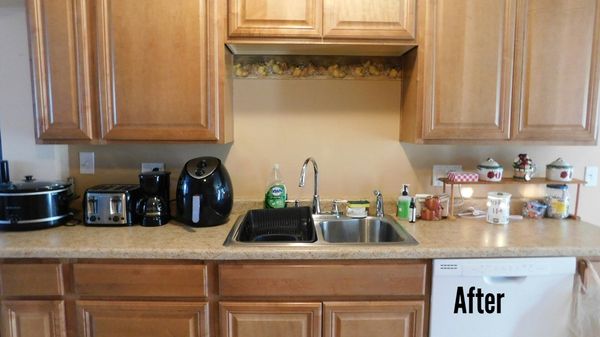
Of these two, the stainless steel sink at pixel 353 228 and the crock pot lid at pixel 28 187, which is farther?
the stainless steel sink at pixel 353 228

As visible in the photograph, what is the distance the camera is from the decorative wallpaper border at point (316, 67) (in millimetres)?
1875

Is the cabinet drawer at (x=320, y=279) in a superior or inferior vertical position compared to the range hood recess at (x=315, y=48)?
inferior

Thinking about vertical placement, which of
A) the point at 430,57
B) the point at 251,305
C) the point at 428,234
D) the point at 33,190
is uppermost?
the point at 430,57

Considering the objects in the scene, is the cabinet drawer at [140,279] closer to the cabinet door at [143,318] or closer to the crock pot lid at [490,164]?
the cabinet door at [143,318]

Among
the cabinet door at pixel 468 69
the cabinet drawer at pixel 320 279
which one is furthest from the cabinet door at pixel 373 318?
the cabinet door at pixel 468 69

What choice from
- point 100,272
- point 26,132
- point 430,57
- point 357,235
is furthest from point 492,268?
point 26,132

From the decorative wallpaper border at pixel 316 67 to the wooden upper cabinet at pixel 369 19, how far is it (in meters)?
0.32

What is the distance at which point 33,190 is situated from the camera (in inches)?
61.4

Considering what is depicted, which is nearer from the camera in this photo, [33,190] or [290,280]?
[290,280]

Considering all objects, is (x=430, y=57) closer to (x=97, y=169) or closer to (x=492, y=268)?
(x=492, y=268)

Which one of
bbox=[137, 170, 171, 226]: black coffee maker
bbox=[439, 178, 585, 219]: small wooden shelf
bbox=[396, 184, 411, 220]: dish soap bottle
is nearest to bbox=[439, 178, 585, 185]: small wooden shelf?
bbox=[439, 178, 585, 219]: small wooden shelf

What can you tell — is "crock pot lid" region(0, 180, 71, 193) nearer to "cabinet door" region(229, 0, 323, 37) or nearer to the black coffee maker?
the black coffee maker

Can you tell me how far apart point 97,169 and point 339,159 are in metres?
1.32

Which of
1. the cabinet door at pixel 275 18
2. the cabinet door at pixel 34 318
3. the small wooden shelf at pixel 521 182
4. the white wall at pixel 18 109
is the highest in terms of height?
the cabinet door at pixel 275 18
